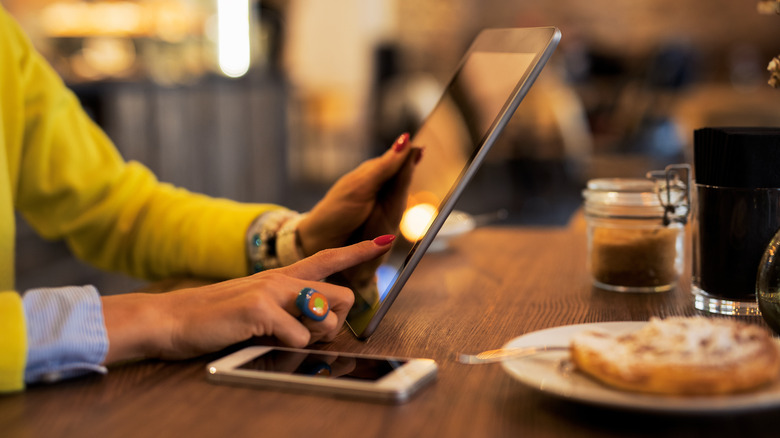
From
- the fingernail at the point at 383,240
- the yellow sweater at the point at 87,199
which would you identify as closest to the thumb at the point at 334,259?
the fingernail at the point at 383,240

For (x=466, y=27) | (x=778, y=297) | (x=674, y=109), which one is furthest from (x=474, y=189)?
(x=778, y=297)

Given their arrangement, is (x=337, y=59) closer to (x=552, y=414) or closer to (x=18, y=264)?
(x=18, y=264)

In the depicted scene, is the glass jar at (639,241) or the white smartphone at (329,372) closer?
the white smartphone at (329,372)

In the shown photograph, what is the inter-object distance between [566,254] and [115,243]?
0.63 metres

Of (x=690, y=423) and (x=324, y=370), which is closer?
(x=690, y=423)

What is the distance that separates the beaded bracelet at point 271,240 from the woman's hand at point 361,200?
0.02m

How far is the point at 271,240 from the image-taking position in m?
0.92

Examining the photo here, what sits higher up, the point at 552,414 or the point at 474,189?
the point at 552,414

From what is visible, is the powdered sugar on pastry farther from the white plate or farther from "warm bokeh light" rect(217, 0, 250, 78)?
"warm bokeh light" rect(217, 0, 250, 78)

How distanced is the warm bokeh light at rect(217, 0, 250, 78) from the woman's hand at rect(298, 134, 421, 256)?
4.04 m

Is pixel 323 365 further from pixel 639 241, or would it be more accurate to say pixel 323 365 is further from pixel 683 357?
pixel 639 241

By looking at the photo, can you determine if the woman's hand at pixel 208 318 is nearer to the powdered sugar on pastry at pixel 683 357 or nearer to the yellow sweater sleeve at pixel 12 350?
the yellow sweater sleeve at pixel 12 350

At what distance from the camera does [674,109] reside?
666cm

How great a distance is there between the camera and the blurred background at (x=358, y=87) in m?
3.88
